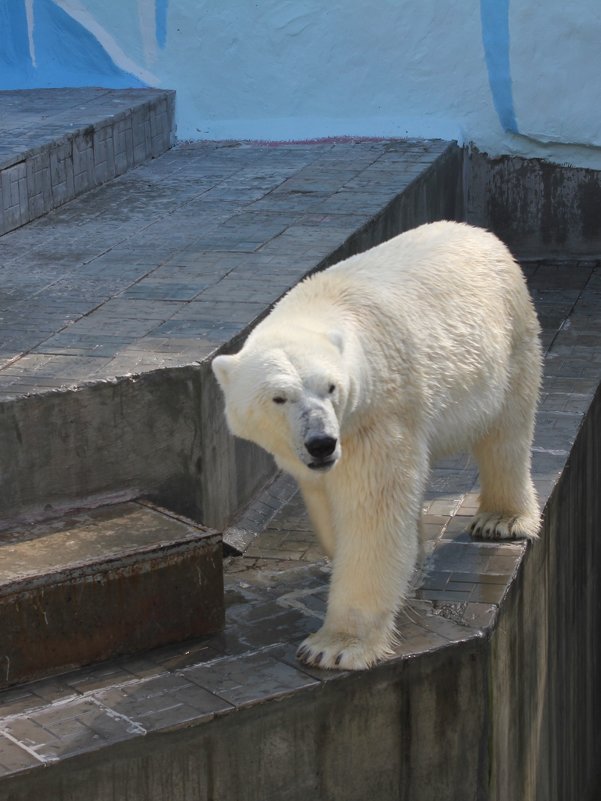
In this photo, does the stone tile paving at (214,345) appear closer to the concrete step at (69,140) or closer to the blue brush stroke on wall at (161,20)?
the concrete step at (69,140)

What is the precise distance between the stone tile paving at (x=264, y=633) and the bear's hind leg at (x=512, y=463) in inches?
3.0

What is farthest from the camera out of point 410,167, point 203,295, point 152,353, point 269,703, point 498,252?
point 410,167

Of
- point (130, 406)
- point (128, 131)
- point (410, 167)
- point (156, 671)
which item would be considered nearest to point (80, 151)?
point (128, 131)

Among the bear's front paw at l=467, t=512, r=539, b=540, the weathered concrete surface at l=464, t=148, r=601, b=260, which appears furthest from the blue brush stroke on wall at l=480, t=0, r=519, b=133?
the bear's front paw at l=467, t=512, r=539, b=540

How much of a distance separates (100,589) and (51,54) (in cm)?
512

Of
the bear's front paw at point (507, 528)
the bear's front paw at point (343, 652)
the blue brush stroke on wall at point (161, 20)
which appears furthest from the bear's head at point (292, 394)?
the blue brush stroke on wall at point (161, 20)

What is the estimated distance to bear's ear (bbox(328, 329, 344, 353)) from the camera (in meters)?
3.27

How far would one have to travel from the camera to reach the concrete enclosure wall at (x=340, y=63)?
7691 mm

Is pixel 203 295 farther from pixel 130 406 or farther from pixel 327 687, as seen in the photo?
pixel 327 687

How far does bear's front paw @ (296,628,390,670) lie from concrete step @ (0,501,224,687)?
43 cm

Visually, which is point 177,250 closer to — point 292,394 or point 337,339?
point 337,339

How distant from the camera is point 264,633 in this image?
3.84 meters

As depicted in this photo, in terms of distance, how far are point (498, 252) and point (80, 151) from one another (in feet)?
10.6

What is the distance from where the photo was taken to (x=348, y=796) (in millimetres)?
3691
